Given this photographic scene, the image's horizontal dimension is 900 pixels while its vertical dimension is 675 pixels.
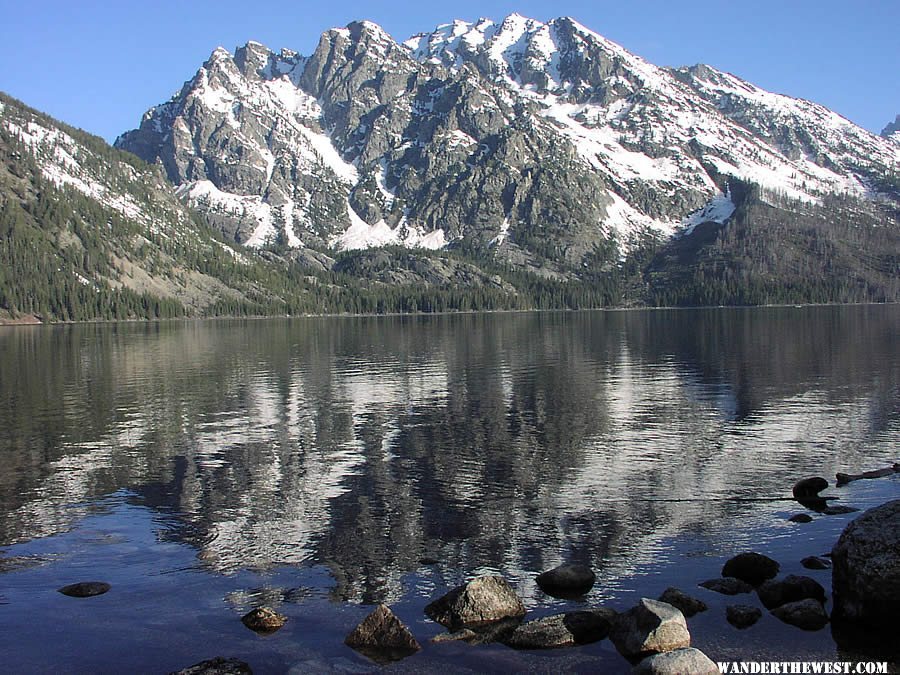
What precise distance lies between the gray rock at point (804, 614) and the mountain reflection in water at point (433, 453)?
6.35m

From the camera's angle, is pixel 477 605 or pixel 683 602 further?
pixel 683 602

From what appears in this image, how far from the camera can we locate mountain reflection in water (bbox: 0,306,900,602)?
37625 millimetres

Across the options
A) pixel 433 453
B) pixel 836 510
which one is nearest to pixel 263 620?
pixel 433 453

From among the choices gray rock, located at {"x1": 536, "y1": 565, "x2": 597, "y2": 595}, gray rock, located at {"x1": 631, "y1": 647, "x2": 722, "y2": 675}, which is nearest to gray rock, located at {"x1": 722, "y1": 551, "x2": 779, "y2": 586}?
gray rock, located at {"x1": 536, "y1": 565, "x2": 597, "y2": 595}

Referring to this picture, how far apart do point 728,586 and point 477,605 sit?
10.2 meters

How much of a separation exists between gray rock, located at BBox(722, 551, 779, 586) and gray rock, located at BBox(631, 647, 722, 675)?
9239 mm

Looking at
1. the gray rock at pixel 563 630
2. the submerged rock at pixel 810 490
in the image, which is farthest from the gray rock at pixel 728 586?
the submerged rock at pixel 810 490

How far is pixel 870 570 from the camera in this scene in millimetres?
26859

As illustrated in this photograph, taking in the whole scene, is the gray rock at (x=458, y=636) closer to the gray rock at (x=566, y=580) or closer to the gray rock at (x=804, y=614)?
the gray rock at (x=566, y=580)

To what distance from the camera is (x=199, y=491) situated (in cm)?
4709

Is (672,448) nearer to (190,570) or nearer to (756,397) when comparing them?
(756,397)

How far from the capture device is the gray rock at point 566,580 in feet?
101

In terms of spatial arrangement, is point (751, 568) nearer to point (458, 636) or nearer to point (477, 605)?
point (477, 605)

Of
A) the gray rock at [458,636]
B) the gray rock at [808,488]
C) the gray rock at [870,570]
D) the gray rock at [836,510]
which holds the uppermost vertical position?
the gray rock at [870,570]
